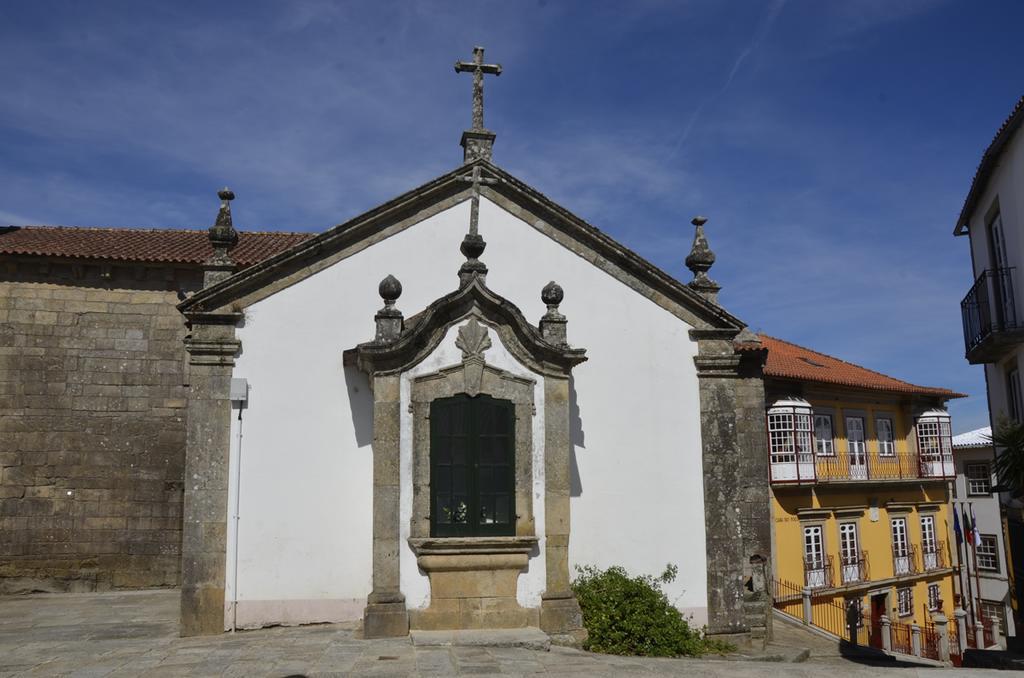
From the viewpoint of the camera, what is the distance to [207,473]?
31.8 feet

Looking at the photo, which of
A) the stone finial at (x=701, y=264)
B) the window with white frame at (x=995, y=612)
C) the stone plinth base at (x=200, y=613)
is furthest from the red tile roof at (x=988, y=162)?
the window with white frame at (x=995, y=612)

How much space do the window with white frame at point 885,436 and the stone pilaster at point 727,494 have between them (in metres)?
18.5

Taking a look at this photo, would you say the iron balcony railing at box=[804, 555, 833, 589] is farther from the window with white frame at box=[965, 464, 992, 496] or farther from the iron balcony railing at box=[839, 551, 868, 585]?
the window with white frame at box=[965, 464, 992, 496]

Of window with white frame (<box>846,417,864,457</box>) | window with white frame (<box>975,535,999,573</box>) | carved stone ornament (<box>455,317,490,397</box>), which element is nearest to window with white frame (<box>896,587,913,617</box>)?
window with white frame (<box>846,417,864,457</box>)

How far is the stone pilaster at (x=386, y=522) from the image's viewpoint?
9.12 metres

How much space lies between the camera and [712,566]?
35.1ft

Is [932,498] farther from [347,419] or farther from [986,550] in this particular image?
[347,419]

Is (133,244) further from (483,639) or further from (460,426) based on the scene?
(483,639)

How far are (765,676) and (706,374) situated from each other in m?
4.25

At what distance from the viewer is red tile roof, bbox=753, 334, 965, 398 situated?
24.8m

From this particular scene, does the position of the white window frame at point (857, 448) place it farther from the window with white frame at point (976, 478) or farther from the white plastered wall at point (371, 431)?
the white plastered wall at point (371, 431)

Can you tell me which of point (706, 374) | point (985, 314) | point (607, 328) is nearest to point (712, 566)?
point (706, 374)

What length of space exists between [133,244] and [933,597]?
88.6 feet

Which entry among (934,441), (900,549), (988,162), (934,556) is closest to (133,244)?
(988,162)
